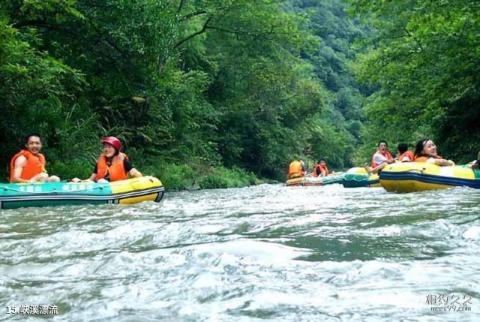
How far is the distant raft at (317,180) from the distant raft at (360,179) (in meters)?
1.35

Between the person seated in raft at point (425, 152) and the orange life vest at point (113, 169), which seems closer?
the orange life vest at point (113, 169)

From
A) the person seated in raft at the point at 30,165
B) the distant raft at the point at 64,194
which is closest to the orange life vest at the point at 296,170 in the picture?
the distant raft at the point at 64,194

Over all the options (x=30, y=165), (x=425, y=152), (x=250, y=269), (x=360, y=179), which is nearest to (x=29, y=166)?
(x=30, y=165)

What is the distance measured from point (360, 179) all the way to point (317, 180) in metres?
4.03

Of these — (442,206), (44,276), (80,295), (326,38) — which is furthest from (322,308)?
(326,38)

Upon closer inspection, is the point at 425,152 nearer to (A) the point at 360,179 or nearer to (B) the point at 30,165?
(A) the point at 360,179

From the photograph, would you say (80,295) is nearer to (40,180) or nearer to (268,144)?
(40,180)

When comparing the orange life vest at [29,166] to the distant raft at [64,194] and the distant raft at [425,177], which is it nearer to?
the distant raft at [64,194]

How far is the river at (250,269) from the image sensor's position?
2.58 m

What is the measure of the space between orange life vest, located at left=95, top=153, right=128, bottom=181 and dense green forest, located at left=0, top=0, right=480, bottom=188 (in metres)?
2.36

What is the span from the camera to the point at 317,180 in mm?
19438

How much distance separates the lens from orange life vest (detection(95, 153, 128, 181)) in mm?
9430

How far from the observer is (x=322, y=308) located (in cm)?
254

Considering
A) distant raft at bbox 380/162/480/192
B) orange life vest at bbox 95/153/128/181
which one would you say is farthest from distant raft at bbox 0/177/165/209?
distant raft at bbox 380/162/480/192
